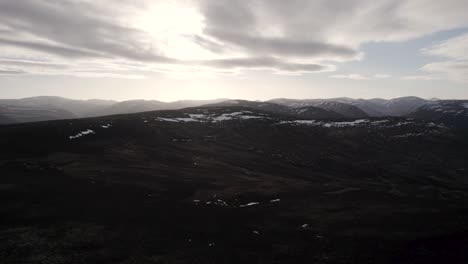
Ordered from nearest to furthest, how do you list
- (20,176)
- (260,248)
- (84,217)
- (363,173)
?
1. (260,248)
2. (84,217)
3. (20,176)
4. (363,173)

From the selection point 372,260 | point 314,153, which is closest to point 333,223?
point 372,260

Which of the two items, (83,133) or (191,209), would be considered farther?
(83,133)

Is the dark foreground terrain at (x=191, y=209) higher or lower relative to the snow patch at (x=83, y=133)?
lower

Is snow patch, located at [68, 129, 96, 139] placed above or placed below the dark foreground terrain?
above

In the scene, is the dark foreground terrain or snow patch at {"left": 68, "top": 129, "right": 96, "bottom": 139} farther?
snow patch at {"left": 68, "top": 129, "right": 96, "bottom": 139}

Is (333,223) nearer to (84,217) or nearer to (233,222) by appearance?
(233,222)

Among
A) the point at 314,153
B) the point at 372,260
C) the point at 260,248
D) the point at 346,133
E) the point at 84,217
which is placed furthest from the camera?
the point at 346,133

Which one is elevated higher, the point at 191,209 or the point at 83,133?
the point at 83,133

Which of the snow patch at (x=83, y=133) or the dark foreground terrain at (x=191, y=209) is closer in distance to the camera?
the dark foreground terrain at (x=191, y=209)
